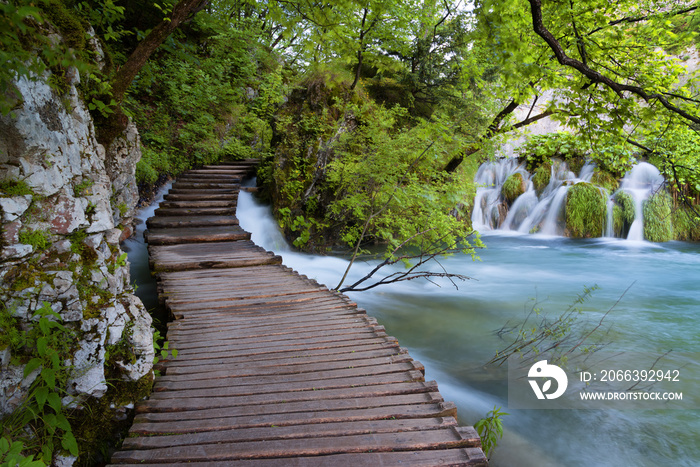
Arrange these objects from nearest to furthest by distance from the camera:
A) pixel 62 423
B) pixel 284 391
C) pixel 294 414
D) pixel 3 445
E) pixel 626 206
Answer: pixel 3 445
pixel 62 423
pixel 294 414
pixel 284 391
pixel 626 206

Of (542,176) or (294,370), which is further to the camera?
(542,176)

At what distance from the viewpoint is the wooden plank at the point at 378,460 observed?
79.0 inches

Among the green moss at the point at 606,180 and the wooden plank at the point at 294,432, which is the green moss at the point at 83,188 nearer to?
the wooden plank at the point at 294,432

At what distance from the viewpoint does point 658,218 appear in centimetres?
1126

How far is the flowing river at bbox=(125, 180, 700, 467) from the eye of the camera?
3.55 meters

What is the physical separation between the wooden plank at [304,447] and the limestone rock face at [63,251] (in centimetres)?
58

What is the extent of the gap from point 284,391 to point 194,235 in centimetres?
487

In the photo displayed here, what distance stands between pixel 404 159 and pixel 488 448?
17.9 ft

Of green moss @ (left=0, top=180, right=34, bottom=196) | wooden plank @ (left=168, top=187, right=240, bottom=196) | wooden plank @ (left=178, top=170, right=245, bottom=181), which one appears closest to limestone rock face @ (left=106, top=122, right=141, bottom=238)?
green moss @ (left=0, top=180, right=34, bottom=196)

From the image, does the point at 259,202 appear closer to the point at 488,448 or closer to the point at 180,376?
the point at 180,376

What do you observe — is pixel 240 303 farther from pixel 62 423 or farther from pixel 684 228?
pixel 684 228

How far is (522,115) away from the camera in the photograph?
74.5ft

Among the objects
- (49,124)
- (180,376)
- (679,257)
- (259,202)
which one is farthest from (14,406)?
(679,257)

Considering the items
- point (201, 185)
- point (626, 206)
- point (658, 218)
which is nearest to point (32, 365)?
point (201, 185)
